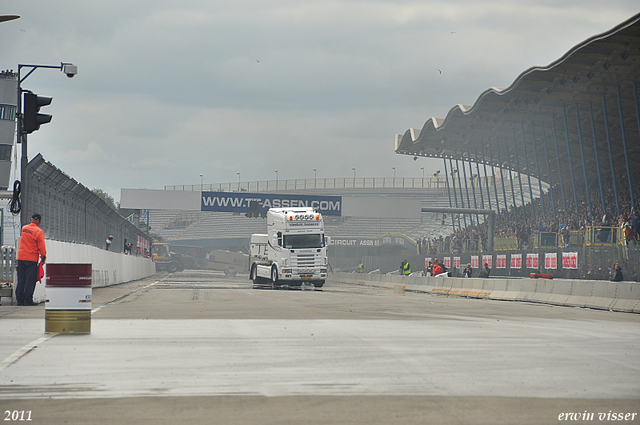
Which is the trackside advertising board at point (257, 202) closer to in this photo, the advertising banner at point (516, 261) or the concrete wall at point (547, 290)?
the concrete wall at point (547, 290)

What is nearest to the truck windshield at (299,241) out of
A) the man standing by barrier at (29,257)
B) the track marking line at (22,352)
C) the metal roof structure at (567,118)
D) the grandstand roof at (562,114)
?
the metal roof structure at (567,118)

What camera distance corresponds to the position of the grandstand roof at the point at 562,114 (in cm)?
4006

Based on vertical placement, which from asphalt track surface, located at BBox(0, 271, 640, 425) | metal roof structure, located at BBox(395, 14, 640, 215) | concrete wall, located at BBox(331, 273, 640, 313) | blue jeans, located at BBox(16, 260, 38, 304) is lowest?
asphalt track surface, located at BBox(0, 271, 640, 425)

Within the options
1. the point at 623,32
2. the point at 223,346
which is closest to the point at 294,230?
the point at 623,32

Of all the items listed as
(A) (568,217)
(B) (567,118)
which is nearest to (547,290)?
(A) (568,217)

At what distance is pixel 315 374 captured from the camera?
7227mm

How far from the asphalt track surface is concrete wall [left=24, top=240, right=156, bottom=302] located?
5.37 meters

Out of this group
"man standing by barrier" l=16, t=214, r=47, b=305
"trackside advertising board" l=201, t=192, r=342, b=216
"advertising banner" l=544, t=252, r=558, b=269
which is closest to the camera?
"man standing by barrier" l=16, t=214, r=47, b=305

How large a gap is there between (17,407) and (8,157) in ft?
267

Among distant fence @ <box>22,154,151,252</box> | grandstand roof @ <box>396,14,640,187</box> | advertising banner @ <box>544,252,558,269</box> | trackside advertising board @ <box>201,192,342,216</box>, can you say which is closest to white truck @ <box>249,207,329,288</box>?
distant fence @ <box>22,154,151,252</box>

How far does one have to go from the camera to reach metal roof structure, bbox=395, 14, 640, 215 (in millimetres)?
40219

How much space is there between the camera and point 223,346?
30.8 ft

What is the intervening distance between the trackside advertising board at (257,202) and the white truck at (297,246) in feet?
65.9

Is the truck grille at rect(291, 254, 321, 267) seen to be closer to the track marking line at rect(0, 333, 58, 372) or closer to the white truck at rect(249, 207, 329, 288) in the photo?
the white truck at rect(249, 207, 329, 288)
